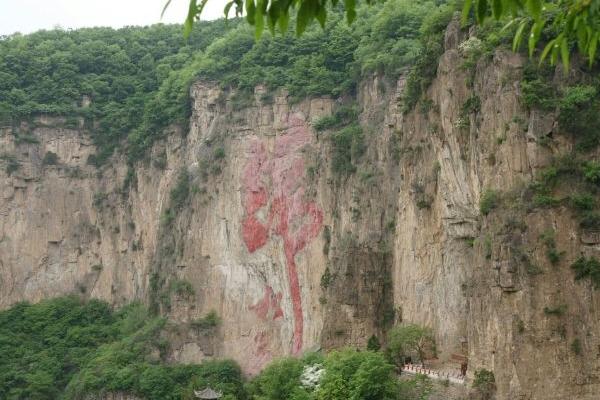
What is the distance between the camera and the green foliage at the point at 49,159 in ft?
197

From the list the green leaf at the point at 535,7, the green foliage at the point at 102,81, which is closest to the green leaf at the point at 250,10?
the green leaf at the point at 535,7

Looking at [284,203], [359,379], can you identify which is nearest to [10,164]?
[284,203]

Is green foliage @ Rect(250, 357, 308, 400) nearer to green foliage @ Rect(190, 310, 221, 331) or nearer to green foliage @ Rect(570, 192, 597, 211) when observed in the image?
green foliage @ Rect(190, 310, 221, 331)

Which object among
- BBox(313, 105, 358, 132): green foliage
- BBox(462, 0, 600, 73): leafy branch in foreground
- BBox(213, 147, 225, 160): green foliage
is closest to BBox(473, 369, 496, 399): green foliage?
BBox(313, 105, 358, 132): green foliage

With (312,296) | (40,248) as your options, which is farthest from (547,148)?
(40,248)

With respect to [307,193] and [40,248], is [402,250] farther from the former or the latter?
[40,248]

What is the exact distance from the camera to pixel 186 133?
5553cm

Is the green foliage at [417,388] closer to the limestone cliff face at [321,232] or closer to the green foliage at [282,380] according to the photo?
the limestone cliff face at [321,232]

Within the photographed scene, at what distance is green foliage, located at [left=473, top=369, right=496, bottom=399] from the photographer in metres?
27.5

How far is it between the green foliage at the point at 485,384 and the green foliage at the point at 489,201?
4647mm

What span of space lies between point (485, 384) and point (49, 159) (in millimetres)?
38812

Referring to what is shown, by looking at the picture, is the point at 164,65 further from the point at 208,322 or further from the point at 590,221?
the point at 590,221

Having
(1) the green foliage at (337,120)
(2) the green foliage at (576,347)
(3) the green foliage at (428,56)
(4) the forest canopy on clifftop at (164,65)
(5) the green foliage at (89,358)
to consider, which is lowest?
(5) the green foliage at (89,358)

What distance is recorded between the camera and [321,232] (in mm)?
45781
